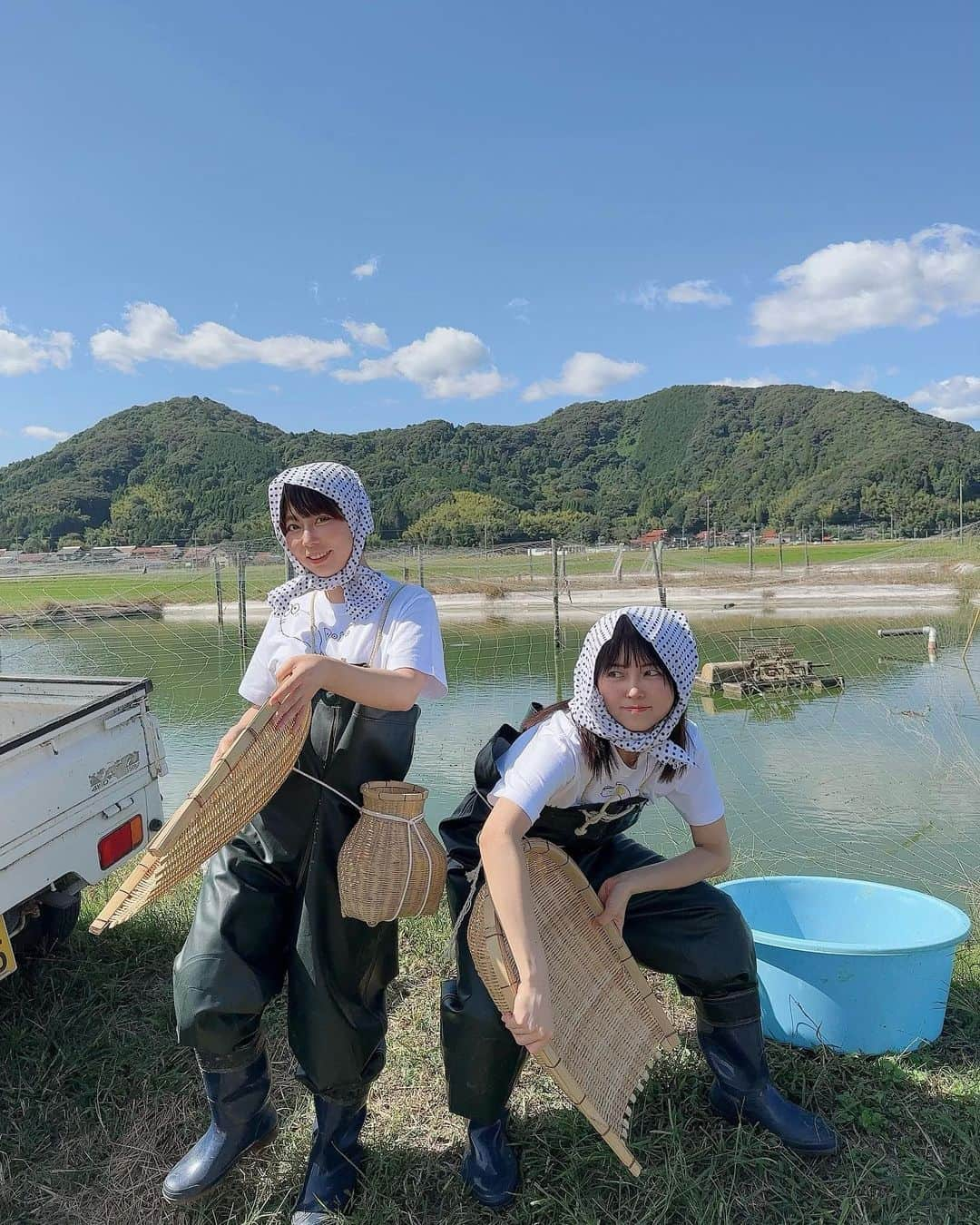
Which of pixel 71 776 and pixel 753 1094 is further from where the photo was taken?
pixel 71 776

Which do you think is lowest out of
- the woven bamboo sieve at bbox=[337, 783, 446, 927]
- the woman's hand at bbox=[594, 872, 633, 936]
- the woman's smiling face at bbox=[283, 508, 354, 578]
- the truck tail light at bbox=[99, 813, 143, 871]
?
the truck tail light at bbox=[99, 813, 143, 871]

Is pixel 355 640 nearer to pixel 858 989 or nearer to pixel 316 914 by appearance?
pixel 316 914

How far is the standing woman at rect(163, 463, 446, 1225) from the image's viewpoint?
1.49 metres

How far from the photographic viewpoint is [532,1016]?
1330 mm

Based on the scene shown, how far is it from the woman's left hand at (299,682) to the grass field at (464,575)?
6.92 m

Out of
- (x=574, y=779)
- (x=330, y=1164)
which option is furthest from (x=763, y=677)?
(x=330, y=1164)

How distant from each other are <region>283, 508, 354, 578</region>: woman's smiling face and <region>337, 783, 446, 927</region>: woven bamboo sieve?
1.36ft

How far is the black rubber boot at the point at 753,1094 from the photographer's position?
5.32 feet

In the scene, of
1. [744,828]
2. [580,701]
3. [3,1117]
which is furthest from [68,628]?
[580,701]

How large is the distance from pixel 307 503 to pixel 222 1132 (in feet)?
3.87

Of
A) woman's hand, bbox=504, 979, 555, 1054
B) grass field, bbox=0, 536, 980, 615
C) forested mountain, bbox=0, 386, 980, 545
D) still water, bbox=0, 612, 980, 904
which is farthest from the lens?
forested mountain, bbox=0, 386, 980, 545

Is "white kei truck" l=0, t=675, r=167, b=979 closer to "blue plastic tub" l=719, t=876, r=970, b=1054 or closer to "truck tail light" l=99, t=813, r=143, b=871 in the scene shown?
"truck tail light" l=99, t=813, r=143, b=871

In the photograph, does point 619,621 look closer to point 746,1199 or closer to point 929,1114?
point 746,1199

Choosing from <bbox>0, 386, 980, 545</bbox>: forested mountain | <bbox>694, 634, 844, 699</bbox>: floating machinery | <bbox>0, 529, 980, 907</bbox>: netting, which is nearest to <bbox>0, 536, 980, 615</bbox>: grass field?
<bbox>0, 529, 980, 907</bbox>: netting
